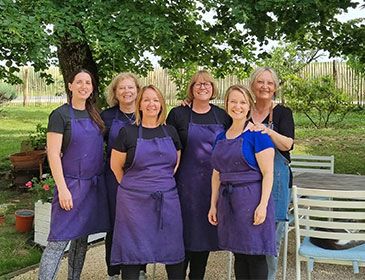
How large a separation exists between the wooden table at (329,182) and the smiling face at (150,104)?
1415 mm

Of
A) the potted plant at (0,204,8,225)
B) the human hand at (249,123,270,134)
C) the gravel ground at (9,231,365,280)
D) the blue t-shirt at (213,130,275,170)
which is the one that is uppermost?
the human hand at (249,123,270,134)

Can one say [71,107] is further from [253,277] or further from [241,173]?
[253,277]

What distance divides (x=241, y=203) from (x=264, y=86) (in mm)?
781

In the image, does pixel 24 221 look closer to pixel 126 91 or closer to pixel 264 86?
pixel 126 91

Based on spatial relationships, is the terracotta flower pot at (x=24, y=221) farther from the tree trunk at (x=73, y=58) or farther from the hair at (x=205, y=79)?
the hair at (x=205, y=79)

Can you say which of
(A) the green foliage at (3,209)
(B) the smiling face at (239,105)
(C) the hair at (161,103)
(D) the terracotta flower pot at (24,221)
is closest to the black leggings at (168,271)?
(C) the hair at (161,103)

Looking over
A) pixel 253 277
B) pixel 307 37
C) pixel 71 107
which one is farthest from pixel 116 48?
pixel 307 37

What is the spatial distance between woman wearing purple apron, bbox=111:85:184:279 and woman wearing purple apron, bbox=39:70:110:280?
0.84 feet

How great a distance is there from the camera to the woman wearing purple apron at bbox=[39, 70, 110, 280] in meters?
3.21

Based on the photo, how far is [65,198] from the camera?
3217mm

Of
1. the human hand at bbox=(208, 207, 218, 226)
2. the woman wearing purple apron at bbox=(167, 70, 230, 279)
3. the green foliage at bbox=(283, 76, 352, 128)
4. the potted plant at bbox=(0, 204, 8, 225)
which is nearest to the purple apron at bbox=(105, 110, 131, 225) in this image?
the woman wearing purple apron at bbox=(167, 70, 230, 279)

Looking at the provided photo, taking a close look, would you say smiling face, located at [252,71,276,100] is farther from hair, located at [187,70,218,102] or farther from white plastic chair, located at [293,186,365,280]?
white plastic chair, located at [293,186,365,280]

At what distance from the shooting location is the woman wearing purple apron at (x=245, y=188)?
2.92 meters

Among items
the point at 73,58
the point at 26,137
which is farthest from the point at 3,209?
the point at 26,137
